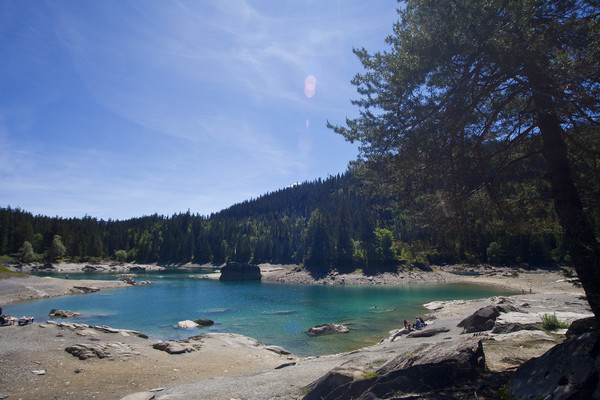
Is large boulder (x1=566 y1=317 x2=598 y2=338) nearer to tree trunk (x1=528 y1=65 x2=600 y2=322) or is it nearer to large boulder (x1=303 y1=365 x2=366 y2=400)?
tree trunk (x1=528 y1=65 x2=600 y2=322)

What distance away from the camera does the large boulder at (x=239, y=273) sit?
99.9 meters

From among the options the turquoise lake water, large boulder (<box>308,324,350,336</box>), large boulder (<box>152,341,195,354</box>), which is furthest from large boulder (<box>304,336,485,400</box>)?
large boulder (<box>308,324,350,336</box>)

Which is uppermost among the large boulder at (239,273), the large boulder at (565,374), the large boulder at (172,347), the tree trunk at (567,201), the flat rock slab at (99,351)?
the tree trunk at (567,201)

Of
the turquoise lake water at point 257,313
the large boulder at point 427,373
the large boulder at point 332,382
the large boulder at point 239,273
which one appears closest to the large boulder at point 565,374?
the large boulder at point 427,373

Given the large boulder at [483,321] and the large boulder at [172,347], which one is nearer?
the large boulder at [483,321]

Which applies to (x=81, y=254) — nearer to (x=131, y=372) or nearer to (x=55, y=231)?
(x=55, y=231)

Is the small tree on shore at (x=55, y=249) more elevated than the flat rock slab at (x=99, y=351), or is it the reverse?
the small tree on shore at (x=55, y=249)

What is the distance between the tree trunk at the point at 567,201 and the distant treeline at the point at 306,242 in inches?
136

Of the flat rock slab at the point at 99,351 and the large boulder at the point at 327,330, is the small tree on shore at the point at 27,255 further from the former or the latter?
the large boulder at the point at 327,330

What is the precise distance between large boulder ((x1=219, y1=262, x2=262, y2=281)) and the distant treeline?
18195mm

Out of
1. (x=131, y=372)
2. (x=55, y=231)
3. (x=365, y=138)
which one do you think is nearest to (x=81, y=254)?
(x=55, y=231)

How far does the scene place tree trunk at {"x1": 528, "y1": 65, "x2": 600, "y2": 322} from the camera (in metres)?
7.95

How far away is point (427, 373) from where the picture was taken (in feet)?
25.2

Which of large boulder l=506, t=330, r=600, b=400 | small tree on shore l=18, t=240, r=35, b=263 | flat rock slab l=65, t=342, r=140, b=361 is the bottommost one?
flat rock slab l=65, t=342, r=140, b=361
